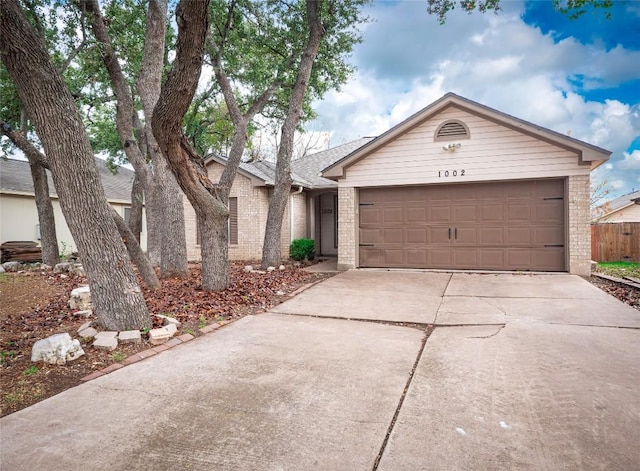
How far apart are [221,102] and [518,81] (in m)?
17.8

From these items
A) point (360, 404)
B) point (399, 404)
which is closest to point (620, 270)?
point (399, 404)

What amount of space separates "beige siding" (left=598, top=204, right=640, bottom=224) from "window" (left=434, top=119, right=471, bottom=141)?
22.1m

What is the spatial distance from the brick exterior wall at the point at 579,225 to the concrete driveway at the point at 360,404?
4.65 m

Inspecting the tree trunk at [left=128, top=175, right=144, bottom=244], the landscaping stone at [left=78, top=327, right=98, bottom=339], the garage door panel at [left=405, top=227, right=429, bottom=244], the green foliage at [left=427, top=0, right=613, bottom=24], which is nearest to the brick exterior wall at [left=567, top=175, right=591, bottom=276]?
the garage door panel at [left=405, top=227, right=429, bottom=244]

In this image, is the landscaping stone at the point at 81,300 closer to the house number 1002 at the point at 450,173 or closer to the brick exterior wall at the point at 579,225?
the house number 1002 at the point at 450,173

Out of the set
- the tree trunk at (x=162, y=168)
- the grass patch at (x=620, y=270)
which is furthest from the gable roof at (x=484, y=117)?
the tree trunk at (x=162, y=168)

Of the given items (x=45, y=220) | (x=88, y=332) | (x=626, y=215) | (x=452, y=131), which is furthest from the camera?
(x=626, y=215)

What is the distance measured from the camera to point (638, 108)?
39.5ft

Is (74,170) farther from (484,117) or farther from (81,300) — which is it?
(484,117)

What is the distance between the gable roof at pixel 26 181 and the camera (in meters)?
15.6

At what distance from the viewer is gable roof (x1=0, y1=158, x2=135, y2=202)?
15.6 m

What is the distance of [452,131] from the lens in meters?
9.79

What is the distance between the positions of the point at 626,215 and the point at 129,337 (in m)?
32.1

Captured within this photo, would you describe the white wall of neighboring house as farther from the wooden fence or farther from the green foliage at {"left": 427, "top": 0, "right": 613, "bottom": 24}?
the wooden fence
